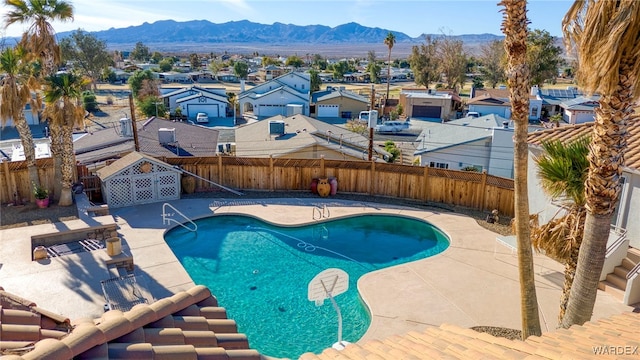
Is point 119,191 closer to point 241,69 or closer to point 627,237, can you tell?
point 627,237

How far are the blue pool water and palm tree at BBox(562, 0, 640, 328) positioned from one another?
5.93 m

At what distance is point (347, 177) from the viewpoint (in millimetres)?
22109

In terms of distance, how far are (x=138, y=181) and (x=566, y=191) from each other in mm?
16808

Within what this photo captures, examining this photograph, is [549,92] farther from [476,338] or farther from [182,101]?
[476,338]

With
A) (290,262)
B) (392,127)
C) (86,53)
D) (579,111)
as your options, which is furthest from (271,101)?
(86,53)

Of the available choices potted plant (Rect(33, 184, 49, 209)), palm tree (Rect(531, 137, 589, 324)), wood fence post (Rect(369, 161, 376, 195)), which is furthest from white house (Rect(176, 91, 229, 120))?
palm tree (Rect(531, 137, 589, 324))

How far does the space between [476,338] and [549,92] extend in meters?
55.1

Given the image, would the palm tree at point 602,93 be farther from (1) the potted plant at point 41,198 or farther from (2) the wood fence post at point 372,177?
(1) the potted plant at point 41,198

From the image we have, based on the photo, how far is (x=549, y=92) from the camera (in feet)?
177

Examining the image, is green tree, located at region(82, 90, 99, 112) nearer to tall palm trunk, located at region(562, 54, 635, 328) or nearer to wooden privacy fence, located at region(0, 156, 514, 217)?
wooden privacy fence, located at region(0, 156, 514, 217)

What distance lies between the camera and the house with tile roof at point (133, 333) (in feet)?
15.3

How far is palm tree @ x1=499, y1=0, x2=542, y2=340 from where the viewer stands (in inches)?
313

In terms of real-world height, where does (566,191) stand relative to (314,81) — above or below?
below

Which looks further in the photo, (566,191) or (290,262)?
(290,262)
